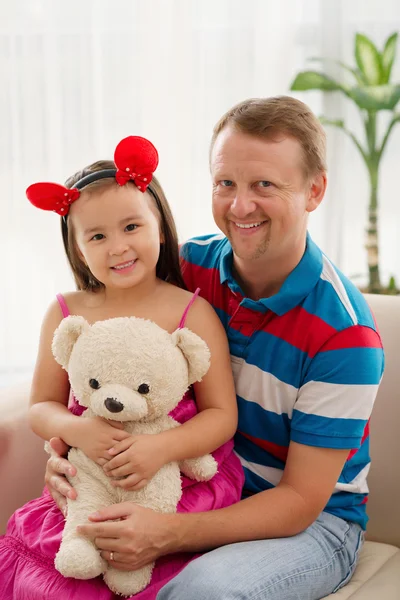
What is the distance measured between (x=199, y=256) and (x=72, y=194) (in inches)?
16.6

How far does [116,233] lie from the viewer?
4.55 ft

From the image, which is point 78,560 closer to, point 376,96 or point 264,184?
point 264,184

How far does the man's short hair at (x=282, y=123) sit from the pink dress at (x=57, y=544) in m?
0.41

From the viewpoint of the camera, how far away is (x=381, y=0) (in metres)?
3.31

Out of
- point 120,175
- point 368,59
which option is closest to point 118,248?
point 120,175

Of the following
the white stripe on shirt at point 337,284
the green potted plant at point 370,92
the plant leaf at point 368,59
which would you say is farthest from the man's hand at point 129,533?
the plant leaf at point 368,59

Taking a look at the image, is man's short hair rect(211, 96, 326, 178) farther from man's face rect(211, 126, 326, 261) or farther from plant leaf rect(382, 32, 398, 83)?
plant leaf rect(382, 32, 398, 83)

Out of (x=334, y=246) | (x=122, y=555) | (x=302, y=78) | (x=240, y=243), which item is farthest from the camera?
(x=334, y=246)

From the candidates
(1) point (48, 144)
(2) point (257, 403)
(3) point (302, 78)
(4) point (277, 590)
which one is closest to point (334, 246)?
(3) point (302, 78)

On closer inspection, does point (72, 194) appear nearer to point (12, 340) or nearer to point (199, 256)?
point (199, 256)

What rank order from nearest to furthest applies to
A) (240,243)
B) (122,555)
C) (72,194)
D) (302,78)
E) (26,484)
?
(122,555) → (72,194) → (240,243) → (26,484) → (302,78)

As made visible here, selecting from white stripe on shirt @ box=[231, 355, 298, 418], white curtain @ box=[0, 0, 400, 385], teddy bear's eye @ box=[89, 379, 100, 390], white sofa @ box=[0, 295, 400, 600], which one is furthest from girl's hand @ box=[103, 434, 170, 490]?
white curtain @ box=[0, 0, 400, 385]

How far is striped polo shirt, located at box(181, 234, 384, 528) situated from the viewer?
1.43m

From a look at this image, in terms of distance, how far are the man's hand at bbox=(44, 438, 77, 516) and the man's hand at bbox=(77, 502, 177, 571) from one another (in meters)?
0.08
